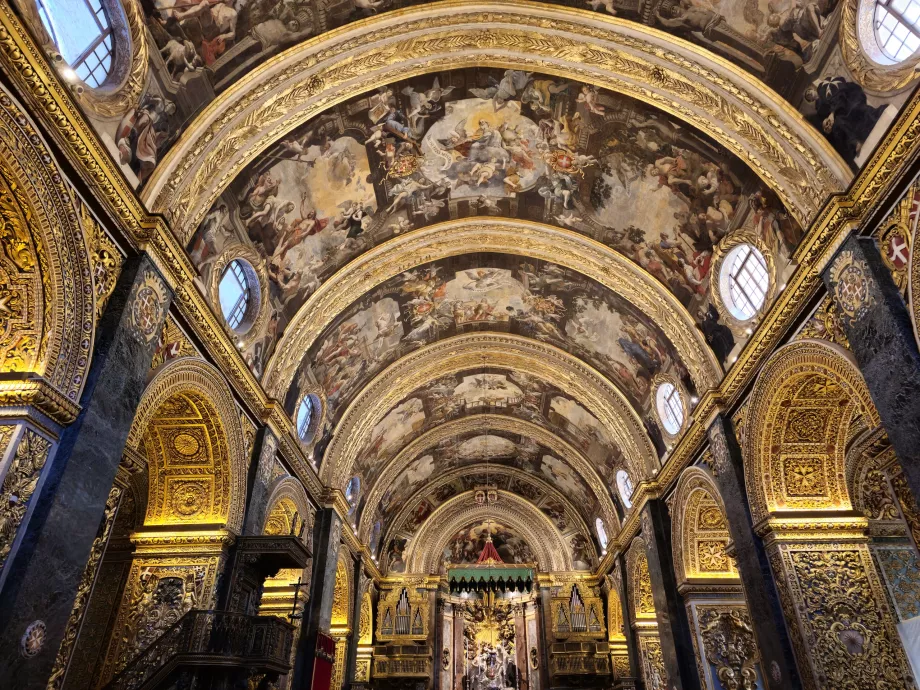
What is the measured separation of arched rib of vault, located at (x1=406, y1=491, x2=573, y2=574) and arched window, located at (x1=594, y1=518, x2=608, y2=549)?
2079 mm

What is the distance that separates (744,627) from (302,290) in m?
13.1

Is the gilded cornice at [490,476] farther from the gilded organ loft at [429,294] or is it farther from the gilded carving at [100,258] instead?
the gilded carving at [100,258]

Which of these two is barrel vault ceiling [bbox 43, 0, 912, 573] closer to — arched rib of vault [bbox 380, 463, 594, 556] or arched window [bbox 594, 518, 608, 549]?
arched window [bbox 594, 518, 608, 549]

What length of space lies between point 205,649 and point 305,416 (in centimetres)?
784

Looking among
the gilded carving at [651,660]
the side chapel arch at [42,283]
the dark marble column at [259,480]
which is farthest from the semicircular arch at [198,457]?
the gilded carving at [651,660]

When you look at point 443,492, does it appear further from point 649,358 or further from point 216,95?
point 216,95

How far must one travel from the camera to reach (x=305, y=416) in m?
16.5

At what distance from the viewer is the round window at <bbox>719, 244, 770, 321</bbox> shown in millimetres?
11719

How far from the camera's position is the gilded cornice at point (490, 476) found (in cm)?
2716

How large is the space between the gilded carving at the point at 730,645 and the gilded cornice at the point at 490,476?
12.0m

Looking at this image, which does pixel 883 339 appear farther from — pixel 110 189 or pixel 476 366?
pixel 476 366

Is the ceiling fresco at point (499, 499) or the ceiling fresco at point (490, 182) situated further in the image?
the ceiling fresco at point (499, 499)

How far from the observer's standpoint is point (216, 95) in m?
9.98

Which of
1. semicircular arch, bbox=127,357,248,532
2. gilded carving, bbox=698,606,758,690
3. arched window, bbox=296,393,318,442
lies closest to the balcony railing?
semicircular arch, bbox=127,357,248,532
